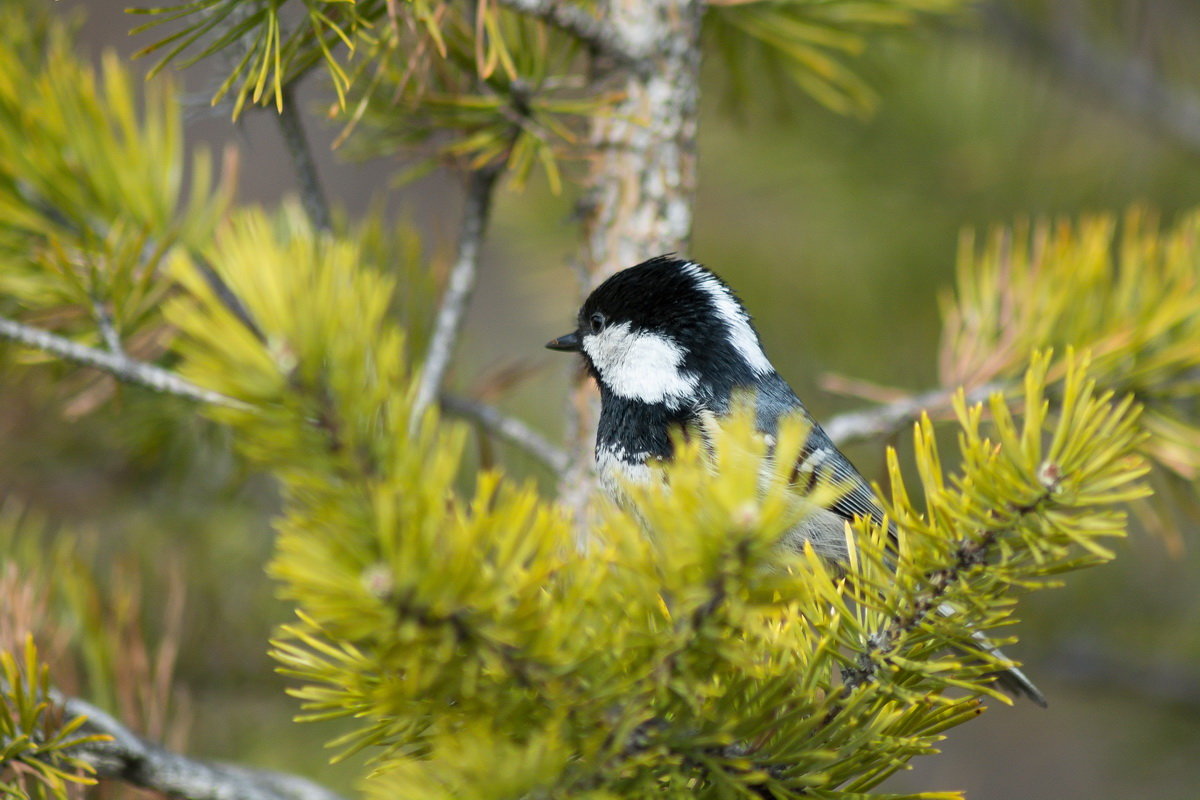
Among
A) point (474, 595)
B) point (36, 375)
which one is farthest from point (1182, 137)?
point (36, 375)

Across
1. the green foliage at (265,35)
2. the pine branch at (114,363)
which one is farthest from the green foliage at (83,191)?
the green foliage at (265,35)

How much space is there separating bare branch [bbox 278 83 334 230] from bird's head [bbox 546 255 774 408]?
1.03 ft

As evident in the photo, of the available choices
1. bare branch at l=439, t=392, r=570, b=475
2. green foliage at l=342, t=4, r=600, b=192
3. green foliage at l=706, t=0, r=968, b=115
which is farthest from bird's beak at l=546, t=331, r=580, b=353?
green foliage at l=706, t=0, r=968, b=115

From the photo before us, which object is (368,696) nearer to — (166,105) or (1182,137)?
(166,105)

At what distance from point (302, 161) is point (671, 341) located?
0.50m

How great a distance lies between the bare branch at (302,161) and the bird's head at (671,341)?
1.03 feet

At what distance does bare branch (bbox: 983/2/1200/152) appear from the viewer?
164 cm

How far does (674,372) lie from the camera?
46.6 inches

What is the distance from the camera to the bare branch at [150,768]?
0.71m

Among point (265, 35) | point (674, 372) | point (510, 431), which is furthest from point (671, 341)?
point (265, 35)

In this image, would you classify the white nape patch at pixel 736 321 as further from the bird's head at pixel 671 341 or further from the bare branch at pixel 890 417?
the bare branch at pixel 890 417

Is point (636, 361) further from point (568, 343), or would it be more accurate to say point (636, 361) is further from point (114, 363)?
point (114, 363)

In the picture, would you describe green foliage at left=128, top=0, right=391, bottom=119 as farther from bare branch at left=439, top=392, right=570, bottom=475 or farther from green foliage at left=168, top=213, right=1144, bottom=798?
bare branch at left=439, top=392, right=570, bottom=475

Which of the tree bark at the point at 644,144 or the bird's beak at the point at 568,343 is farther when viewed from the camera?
the bird's beak at the point at 568,343
